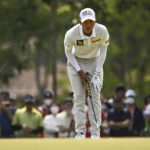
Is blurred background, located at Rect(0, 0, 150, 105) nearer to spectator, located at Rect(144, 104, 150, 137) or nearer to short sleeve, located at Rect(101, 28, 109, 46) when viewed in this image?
spectator, located at Rect(144, 104, 150, 137)

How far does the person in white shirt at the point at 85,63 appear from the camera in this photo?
13314 millimetres

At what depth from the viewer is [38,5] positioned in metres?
27.5

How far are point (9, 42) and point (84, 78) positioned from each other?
12890 millimetres

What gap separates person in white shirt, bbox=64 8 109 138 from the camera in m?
13.3

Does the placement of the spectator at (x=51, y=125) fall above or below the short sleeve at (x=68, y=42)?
below

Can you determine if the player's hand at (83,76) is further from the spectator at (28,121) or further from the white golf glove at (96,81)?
the spectator at (28,121)

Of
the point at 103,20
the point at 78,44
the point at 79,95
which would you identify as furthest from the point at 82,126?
the point at 103,20

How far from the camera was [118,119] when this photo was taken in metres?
17.7

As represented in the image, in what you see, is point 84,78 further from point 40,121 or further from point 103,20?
point 103,20

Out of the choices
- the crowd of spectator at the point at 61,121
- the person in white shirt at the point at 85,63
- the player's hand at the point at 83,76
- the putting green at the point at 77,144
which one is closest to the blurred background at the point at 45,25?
the crowd of spectator at the point at 61,121

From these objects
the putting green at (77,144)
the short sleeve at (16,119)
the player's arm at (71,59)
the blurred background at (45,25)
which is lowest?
the putting green at (77,144)

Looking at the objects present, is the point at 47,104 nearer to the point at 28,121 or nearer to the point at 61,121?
the point at 61,121

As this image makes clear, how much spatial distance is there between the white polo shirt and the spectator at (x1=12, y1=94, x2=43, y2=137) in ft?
14.9

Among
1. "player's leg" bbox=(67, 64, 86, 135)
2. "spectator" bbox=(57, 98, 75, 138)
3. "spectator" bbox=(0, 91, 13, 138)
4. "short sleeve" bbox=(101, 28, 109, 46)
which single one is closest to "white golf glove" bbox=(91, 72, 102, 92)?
"player's leg" bbox=(67, 64, 86, 135)
